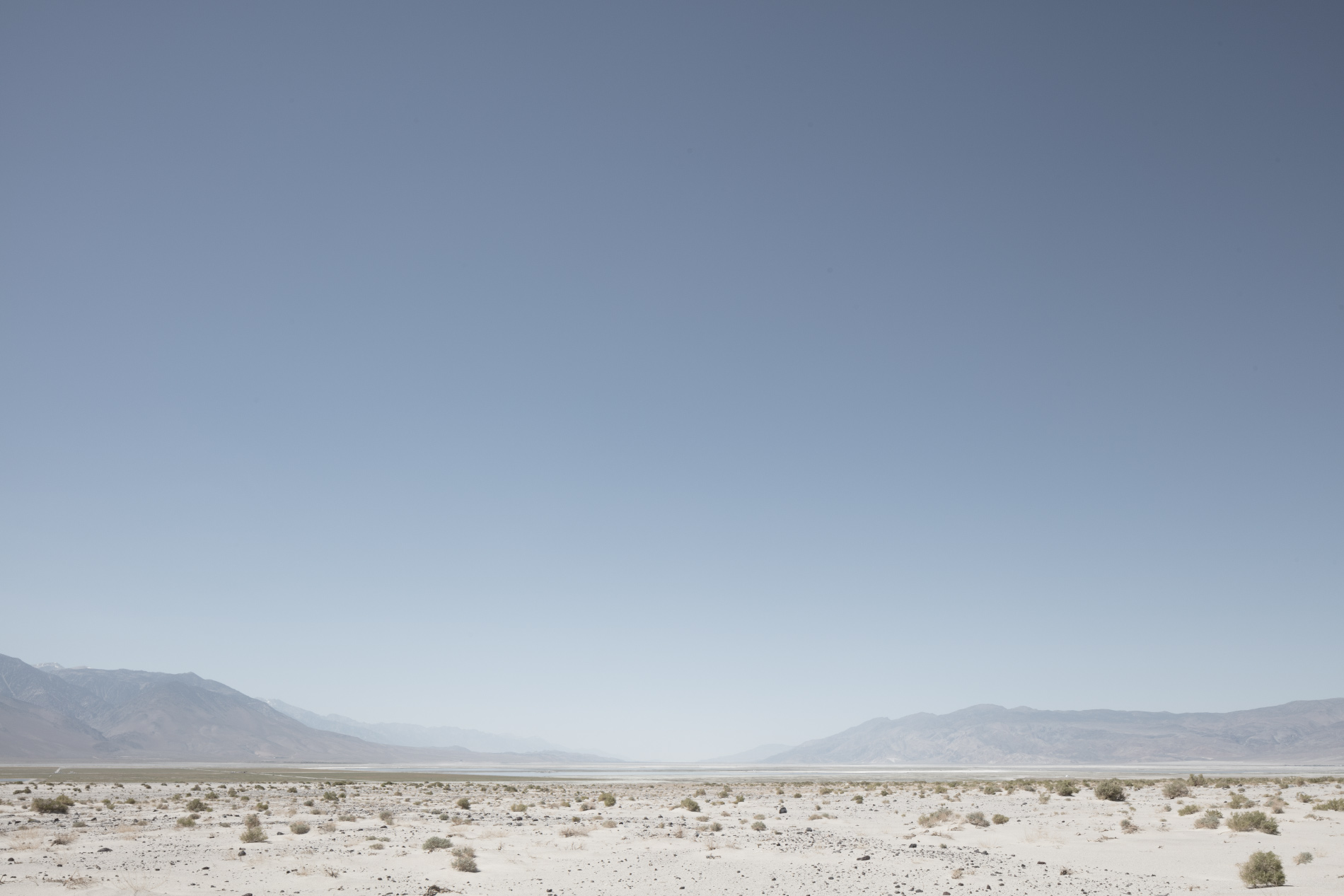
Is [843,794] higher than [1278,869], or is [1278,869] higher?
[1278,869]

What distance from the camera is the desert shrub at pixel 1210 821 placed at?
26.6 metres

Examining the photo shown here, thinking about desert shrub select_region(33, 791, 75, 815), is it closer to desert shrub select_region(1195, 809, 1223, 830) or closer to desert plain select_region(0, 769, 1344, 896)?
desert plain select_region(0, 769, 1344, 896)

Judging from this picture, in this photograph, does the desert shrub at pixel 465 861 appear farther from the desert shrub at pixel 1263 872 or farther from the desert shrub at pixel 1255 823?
the desert shrub at pixel 1255 823

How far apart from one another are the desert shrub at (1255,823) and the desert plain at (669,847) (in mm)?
113

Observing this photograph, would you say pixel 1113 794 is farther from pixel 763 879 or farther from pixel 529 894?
pixel 529 894

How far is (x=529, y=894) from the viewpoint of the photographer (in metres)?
16.8

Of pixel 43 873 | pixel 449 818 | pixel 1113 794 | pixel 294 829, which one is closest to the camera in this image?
pixel 43 873

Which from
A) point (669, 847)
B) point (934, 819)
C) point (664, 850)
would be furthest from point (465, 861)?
point (934, 819)

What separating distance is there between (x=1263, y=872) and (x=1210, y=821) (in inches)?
474

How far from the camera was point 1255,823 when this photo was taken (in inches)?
992

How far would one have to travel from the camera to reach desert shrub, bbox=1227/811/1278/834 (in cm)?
2502

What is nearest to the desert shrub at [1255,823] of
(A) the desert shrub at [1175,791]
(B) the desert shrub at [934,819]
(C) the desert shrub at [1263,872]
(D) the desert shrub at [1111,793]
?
(B) the desert shrub at [934,819]

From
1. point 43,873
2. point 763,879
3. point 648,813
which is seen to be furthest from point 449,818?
point 763,879

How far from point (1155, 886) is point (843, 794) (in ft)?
112
